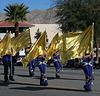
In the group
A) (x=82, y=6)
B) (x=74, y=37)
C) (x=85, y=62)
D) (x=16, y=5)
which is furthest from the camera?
(x=16, y=5)

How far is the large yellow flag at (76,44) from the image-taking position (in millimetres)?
10281

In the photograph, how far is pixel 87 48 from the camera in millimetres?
10227

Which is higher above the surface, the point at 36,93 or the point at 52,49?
the point at 52,49

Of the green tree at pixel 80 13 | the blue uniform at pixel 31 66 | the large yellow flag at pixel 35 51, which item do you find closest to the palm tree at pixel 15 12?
the green tree at pixel 80 13

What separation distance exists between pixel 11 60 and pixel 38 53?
2.32 meters

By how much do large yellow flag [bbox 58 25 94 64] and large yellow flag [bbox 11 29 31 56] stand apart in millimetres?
2537

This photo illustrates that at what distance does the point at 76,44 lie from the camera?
10.6 m

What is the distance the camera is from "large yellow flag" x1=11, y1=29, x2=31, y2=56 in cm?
1293

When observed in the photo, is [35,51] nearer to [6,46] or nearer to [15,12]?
[6,46]

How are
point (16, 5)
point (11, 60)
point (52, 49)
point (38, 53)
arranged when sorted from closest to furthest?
1. point (38, 53)
2. point (52, 49)
3. point (11, 60)
4. point (16, 5)

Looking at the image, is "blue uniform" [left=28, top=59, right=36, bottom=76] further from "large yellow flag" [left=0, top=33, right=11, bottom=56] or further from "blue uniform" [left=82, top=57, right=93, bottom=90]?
"blue uniform" [left=82, top=57, right=93, bottom=90]

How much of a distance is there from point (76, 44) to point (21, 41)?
3456mm

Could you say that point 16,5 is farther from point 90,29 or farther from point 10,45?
point 90,29

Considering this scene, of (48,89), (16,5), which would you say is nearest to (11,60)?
(48,89)
